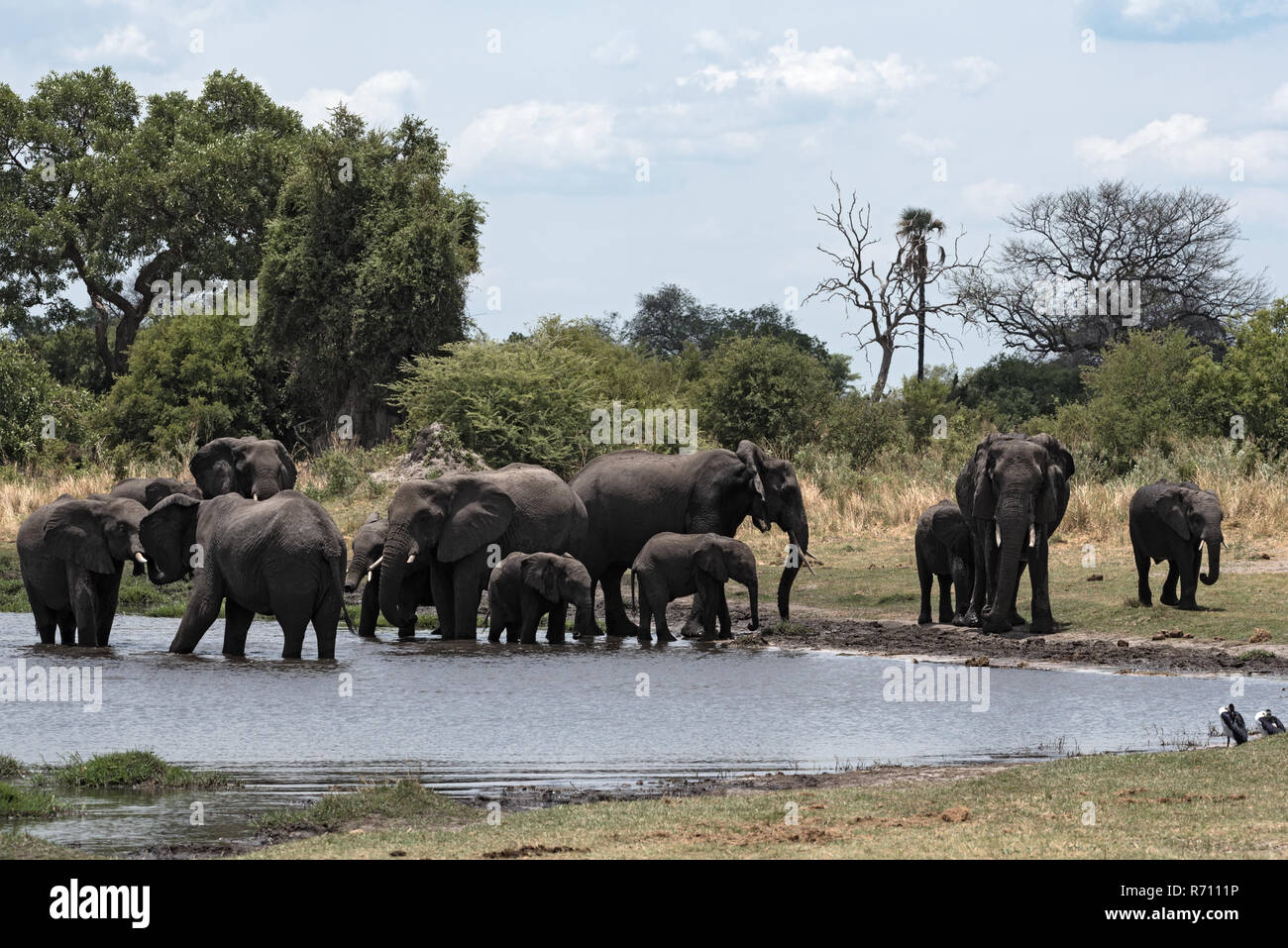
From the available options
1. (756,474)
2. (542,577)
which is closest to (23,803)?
(542,577)

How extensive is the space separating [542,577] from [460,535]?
1391 mm

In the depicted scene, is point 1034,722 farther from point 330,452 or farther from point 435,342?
point 435,342

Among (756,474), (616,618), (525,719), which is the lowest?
(525,719)

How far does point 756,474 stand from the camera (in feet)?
78.0

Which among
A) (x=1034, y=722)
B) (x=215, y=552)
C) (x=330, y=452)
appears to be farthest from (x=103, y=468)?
(x=1034, y=722)

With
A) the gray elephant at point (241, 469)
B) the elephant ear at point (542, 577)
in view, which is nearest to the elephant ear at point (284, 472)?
the gray elephant at point (241, 469)

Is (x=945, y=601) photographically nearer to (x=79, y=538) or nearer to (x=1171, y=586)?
(x=1171, y=586)

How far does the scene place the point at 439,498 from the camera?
21672mm

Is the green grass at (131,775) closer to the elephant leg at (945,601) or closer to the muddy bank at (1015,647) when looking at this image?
the muddy bank at (1015,647)

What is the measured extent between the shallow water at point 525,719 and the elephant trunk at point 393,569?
1.63 metres

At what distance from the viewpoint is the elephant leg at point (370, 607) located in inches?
890

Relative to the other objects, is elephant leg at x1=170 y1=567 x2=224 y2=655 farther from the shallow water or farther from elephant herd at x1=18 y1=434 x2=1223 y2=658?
the shallow water

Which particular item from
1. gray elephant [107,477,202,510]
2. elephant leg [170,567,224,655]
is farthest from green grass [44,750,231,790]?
gray elephant [107,477,202,510]

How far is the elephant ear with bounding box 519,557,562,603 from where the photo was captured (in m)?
20.8
